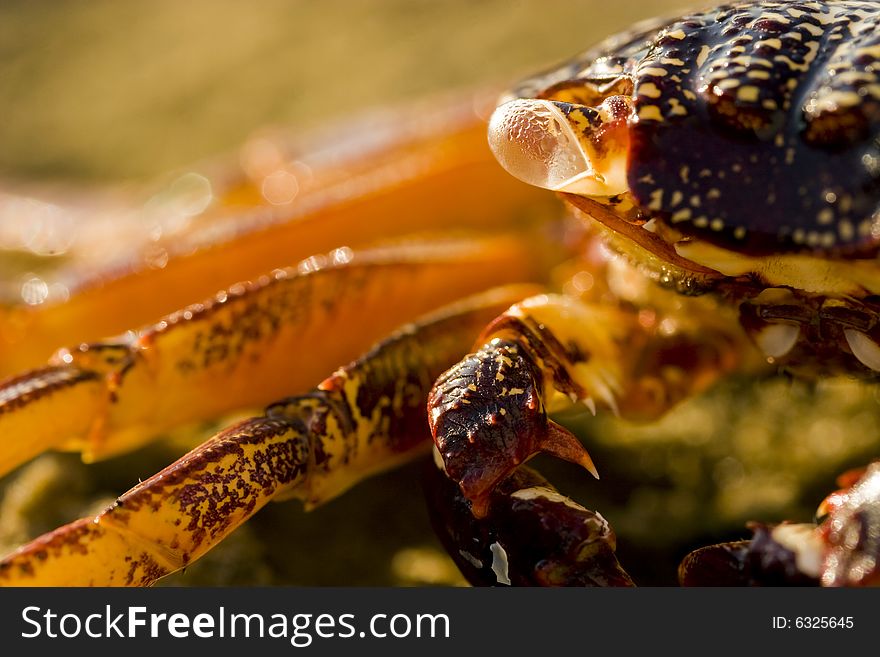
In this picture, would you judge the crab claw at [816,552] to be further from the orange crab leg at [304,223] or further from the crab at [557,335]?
the orange crab leg at [304,223]

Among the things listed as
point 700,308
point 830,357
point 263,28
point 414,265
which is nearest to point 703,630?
point 830,357

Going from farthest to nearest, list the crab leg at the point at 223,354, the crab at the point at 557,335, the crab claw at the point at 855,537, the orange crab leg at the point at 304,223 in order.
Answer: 1. the orange crab leg at the point at 304,223
2. the crab leg at the point at 223,354
3. the crab at the point at 557,335
4. the crab claw at the point at 855,537

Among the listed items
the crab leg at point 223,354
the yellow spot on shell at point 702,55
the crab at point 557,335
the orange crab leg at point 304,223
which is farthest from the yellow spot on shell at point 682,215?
the orange crab leg at point 304,223

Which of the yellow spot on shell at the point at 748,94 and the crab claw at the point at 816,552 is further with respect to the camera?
the yellow spot on shell at the point at 748,94

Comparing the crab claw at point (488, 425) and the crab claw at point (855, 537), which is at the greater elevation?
the crab claw at point (488, 425)

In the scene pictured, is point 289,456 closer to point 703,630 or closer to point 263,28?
point 703,630

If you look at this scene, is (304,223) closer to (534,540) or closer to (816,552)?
(534,540)

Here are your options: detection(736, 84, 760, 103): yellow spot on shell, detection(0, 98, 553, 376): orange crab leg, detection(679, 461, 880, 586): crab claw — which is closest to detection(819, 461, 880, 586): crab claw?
detection(679, 461, 880, 586): crab claw
